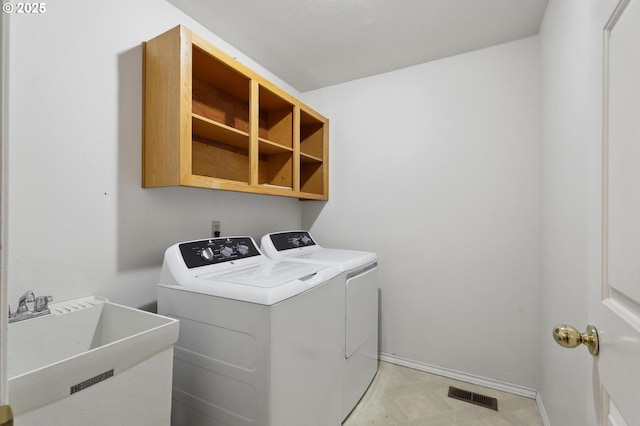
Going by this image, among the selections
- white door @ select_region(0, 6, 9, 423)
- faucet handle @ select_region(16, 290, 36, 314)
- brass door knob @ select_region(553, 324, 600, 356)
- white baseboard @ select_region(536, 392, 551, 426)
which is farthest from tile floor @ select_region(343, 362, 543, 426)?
white door @ select_region(0, 6, 9, 423)

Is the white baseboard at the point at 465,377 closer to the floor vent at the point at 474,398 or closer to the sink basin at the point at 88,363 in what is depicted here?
the floor vent at the point at 474,398

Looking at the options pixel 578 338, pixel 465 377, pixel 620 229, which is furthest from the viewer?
pixel 465 377

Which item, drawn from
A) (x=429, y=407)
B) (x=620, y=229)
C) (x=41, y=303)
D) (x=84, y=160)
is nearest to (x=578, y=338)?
(x=620, y=229)

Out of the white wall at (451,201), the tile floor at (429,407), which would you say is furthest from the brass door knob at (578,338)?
the white wall at (451,201)

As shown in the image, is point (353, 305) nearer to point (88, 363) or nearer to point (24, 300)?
point (88, 363)

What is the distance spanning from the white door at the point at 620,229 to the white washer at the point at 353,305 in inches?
45.5

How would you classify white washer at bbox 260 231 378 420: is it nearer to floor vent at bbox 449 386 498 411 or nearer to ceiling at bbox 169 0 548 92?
floor vent at bbox 449 386 498 411

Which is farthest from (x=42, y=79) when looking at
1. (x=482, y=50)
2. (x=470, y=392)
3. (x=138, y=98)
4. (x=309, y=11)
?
(x=470, y=392)

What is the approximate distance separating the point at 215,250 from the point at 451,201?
1693 millimetres

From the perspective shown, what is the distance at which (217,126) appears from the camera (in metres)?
1.58

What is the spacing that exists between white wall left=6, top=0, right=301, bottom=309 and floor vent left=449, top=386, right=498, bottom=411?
202cm

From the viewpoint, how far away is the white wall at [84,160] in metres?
1.11

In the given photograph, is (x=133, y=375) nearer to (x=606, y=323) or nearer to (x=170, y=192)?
(x=170, y=192)

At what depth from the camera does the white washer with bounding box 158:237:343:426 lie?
1.12m
